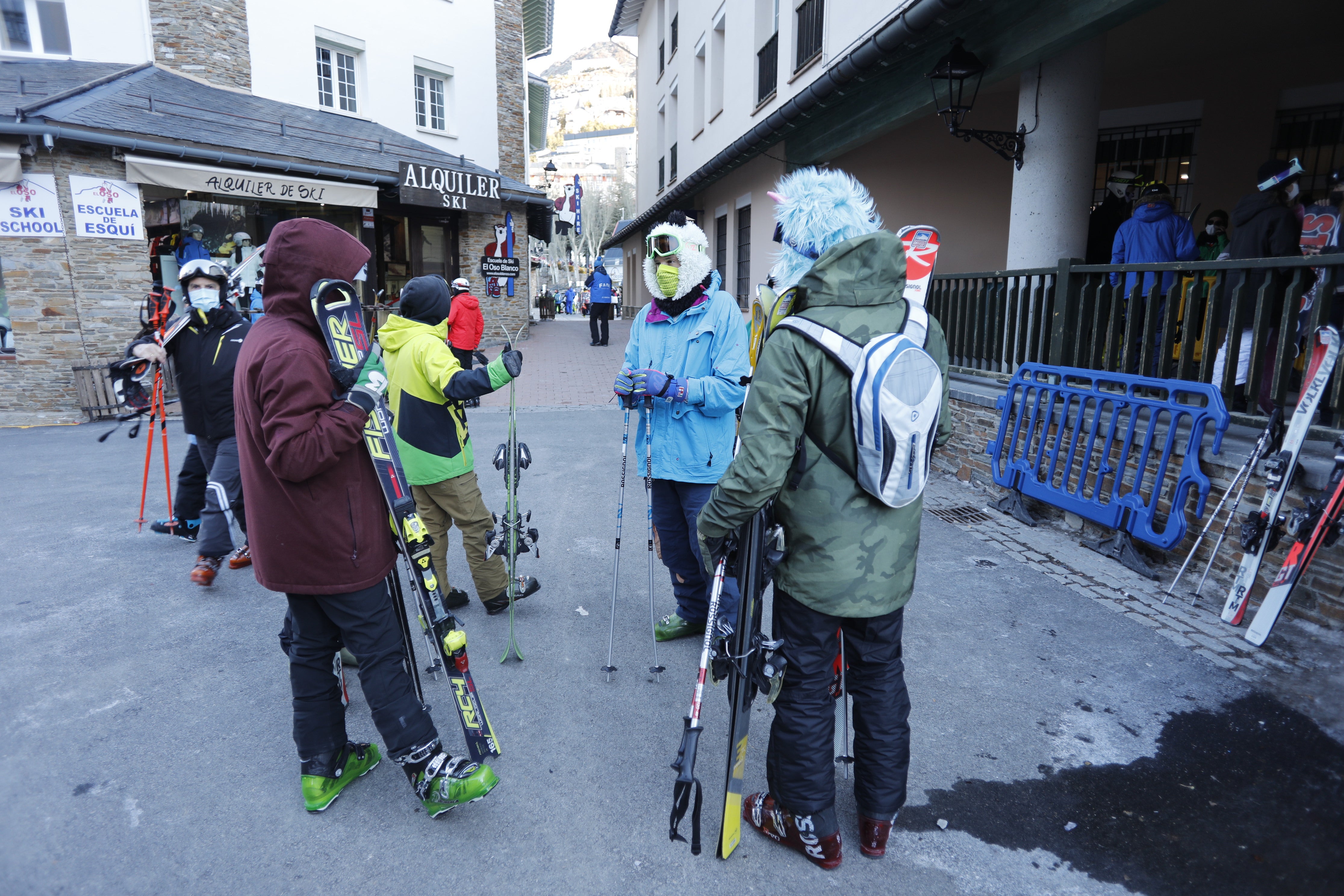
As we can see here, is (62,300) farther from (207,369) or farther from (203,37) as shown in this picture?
(207,369)

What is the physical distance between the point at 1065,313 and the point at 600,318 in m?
13.9

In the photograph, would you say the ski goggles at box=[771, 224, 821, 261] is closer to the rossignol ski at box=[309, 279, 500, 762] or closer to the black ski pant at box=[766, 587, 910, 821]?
the black ski pant at box=[766, 587, 910, 821]

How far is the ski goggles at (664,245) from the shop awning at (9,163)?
35.6 ft

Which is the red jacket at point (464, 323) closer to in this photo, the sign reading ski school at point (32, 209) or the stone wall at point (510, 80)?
the sign reading ski school at point (32, 209)

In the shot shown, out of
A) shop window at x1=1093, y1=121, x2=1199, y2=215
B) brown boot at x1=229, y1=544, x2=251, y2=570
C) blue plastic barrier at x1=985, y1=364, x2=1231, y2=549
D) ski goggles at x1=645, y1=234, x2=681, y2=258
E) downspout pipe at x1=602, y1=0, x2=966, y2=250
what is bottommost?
brown boot at x1=229, y1=544, x2=251, y2=570

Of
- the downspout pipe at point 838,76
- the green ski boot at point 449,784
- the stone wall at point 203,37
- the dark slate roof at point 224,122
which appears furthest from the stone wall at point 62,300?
the green ski boot at point 449,784

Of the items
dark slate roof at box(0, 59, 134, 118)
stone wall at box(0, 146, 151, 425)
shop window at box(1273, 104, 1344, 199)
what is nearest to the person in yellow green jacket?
stone wall at box(0, 146, 151, 425)

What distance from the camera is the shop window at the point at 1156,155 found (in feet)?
33.3

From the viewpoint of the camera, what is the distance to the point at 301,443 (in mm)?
2305

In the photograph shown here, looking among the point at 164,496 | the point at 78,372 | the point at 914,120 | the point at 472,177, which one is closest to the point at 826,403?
the point at 164,496

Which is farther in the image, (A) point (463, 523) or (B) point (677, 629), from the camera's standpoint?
(A) point (463, 523)

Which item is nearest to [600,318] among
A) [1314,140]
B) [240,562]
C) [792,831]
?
[1314,140]

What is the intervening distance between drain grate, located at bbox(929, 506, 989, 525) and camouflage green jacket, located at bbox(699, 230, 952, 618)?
145 inches

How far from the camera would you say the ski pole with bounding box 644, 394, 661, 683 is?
3.65 m
